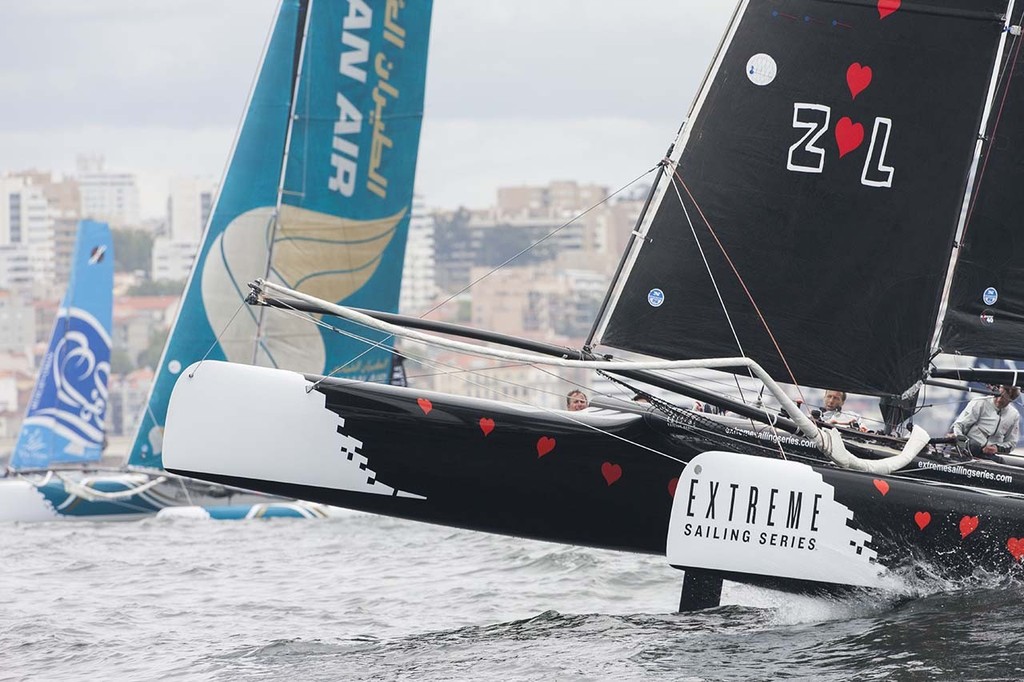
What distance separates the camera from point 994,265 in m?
7.67

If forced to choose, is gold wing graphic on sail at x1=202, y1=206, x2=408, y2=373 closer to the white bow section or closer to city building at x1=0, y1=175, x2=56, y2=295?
the white bow section

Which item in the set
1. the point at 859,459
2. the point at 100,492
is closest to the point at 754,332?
the point at 859,459

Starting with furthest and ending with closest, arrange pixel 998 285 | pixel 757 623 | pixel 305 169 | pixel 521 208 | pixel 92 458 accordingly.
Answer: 1. pixel 521 208
2. pixel 92 458
3. pixel 305 169
4. pixel 998 285
5. pixel 757 623

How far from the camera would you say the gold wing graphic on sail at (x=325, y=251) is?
13391 mm

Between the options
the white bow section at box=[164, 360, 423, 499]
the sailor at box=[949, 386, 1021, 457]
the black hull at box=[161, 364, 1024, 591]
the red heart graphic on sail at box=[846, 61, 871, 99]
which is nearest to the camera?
the white bow section at box=[164, 360, 423, 499]

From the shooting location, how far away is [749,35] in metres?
7.25

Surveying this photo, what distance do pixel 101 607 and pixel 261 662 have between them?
1884 mm

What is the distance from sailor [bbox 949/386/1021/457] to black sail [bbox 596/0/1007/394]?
569 mm

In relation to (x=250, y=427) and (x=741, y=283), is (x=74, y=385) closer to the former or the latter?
(x=250, y=427)

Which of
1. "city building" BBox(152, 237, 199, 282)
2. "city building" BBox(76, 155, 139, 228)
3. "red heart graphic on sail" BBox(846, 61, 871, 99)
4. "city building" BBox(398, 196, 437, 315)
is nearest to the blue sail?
"red heart graphic on sail" BBox(846, 61, 871, 99)

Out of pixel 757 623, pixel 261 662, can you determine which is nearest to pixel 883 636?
pixel 757 623

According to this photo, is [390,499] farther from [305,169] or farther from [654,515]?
[305,169]

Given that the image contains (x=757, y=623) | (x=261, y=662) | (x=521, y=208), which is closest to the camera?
(x=261, y=662)

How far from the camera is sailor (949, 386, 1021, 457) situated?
777cm
